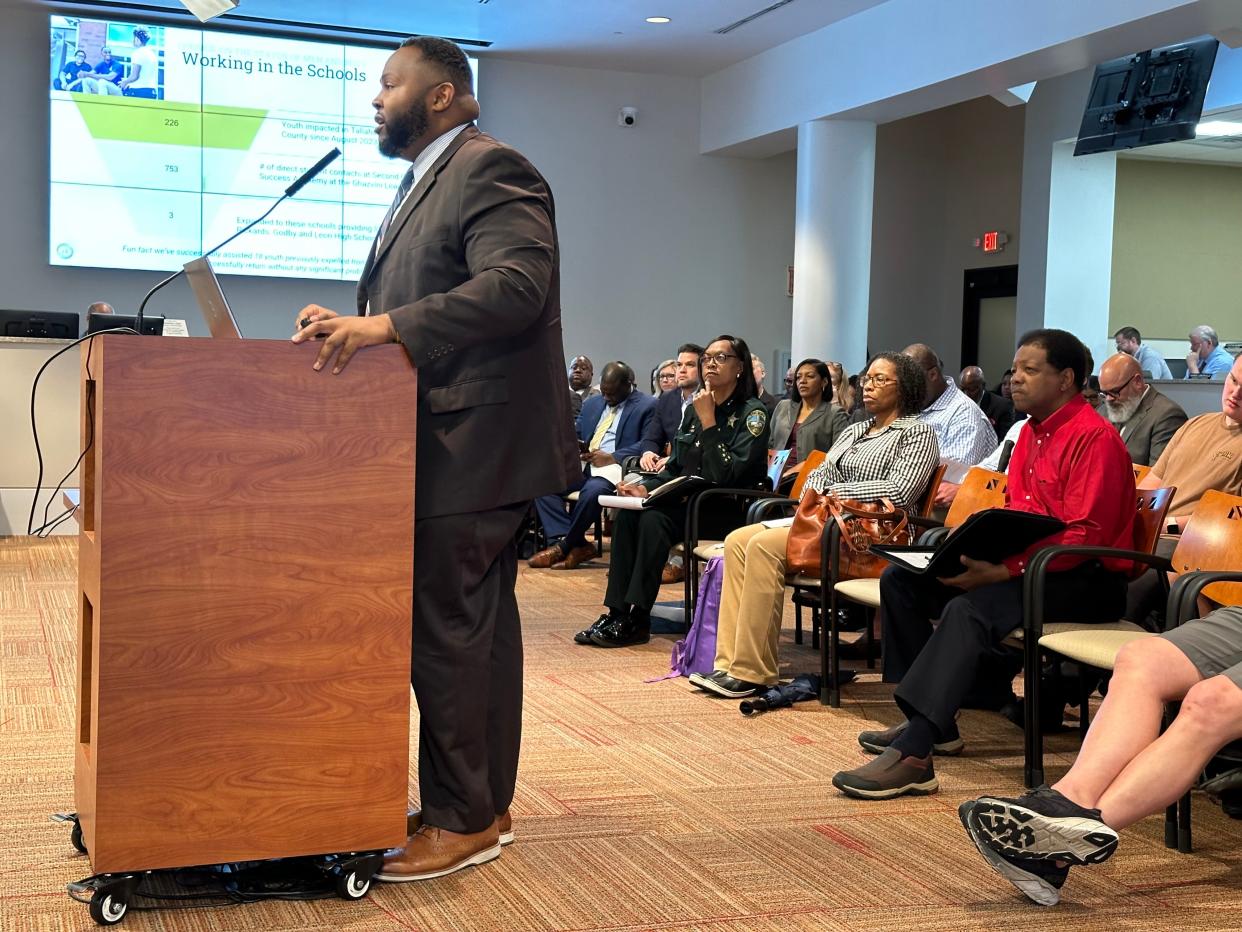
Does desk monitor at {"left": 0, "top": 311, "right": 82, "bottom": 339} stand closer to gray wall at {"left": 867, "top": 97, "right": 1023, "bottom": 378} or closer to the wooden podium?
the wooden podium

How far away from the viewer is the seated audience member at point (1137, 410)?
5777 mm

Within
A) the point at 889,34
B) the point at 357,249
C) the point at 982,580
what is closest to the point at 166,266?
the point at 357,249

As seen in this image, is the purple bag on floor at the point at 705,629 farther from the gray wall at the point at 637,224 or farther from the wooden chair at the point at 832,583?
the gray wall at the point at 637,224

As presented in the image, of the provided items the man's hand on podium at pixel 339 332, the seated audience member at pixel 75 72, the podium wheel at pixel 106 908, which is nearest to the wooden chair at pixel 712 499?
the man's hand on podium at pixel 339 332

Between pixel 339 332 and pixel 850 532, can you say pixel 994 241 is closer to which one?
pixel 850 532

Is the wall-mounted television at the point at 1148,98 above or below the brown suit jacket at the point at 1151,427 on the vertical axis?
above

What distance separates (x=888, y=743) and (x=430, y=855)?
58.2 inches

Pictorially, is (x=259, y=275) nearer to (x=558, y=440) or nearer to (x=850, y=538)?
(x=850, y=538)

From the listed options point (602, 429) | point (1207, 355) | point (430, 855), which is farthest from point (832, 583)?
point (1207, 355)

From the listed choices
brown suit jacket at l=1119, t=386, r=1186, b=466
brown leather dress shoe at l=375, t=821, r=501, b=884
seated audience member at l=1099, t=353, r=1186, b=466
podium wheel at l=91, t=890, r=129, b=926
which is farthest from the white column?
podium wheel at l=91, t=890, r=129, b=926

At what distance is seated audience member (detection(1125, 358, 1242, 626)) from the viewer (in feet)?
12.4

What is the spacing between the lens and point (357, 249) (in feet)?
35.3

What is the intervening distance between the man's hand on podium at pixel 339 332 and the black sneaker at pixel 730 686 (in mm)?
→ 2304

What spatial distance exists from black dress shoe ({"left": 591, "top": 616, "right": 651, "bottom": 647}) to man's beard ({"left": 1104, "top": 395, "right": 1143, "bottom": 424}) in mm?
2405
